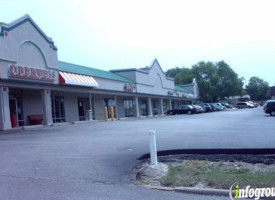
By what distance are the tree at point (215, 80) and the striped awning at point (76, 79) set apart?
198 ft

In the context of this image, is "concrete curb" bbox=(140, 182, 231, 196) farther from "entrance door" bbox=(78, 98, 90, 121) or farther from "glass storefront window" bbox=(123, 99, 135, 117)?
"glass storefront window" bbox=(123, 99, 135, 117)

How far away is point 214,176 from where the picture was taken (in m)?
7.33

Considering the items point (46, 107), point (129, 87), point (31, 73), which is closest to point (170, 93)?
point (129, 87)

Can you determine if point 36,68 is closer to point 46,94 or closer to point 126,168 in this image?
point 46,94

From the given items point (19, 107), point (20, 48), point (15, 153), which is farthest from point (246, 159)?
point (19, 107)

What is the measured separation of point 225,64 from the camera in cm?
8875

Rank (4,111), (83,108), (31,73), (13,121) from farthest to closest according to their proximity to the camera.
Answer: (83,108) < (31,73) < (13,121) < (4,111)

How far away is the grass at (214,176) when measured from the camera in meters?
6.81

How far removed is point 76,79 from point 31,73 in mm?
6156

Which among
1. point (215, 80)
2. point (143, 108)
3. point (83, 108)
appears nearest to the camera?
point (83, 108)

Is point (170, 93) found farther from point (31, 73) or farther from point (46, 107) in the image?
point (31, 73)

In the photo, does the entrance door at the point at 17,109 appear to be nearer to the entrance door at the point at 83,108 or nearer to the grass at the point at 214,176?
the entrance door at the point at 83,108

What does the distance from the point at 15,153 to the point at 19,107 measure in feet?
52.6

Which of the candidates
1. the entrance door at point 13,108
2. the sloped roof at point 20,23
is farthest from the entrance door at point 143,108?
the entrance door at point 13,108
